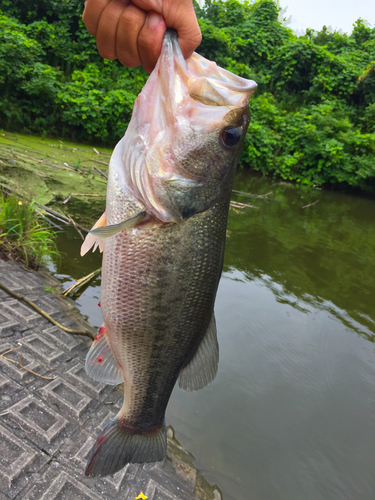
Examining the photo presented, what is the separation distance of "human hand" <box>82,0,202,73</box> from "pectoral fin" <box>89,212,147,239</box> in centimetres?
64

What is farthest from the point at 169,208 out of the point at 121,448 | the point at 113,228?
the point at 121,448

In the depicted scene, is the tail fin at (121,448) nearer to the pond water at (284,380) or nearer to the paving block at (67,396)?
the paving block at (67,396)

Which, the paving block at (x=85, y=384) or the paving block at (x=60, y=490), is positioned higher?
the paving block at (x=60, y=490)

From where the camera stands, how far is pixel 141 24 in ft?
4.09

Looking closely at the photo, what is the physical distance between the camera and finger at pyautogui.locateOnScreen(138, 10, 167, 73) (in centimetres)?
123

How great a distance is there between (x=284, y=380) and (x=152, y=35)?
10.1 ft

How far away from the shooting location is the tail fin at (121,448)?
1340 mm

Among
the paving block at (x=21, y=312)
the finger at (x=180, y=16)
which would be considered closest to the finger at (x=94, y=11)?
the finger at (x=180, y=16)

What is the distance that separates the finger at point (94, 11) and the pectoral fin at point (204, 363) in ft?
4.13

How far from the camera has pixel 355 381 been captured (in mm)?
3467

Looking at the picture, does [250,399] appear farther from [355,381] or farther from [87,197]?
[87,197]

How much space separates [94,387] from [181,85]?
6.85ft

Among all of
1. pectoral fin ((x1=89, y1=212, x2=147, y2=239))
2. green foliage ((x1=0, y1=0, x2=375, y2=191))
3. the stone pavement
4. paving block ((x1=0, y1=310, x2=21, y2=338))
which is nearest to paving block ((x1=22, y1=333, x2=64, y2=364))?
the stone pavement

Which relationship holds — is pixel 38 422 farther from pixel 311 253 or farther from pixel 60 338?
pixel 311 253
